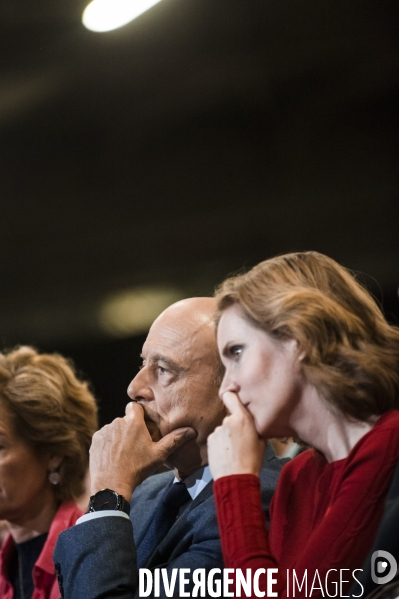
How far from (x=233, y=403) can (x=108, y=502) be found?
427mm

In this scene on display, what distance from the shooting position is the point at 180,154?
2.85 metres

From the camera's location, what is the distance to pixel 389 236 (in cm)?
204

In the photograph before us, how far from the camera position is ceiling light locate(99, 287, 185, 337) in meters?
2.73

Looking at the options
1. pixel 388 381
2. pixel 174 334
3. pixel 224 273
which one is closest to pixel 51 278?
pixel 224 273

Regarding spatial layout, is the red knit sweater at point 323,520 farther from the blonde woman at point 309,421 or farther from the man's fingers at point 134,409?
the man's fingers at point 134,409

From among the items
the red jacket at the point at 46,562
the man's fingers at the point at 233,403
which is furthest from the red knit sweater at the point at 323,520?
the red jacket at the point at 46,562

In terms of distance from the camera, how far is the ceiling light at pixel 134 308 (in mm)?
2730

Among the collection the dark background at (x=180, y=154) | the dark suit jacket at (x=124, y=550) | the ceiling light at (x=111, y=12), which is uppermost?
the ceiling light at (x=111, y=12)

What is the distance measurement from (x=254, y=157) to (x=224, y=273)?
406 millimetres

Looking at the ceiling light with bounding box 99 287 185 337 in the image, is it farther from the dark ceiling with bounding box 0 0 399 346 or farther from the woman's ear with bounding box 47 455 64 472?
the woman's ear with bounding box 47 455 64 472

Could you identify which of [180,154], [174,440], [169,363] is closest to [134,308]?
[180,154]

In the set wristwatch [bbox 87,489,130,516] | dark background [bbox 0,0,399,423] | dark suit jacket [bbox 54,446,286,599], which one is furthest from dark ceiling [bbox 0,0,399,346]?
wristwatch [bbox 87,489,130,516]

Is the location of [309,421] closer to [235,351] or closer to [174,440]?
[235,351]

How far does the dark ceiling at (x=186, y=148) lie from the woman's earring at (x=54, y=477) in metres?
0.68
